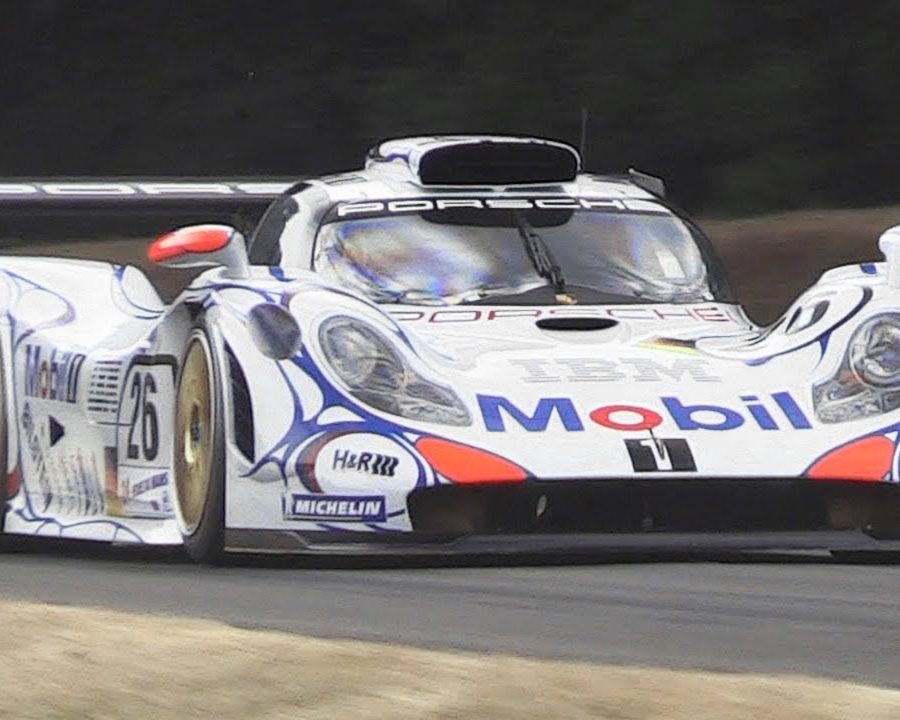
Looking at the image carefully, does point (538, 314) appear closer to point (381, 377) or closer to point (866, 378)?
point (381, 377)

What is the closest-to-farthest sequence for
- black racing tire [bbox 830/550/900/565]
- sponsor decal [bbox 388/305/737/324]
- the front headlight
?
1. black racing tire [bbox 830/550/900/565]
2. the front headlight
3. sponsor decal [bbox 388/305/737/324]

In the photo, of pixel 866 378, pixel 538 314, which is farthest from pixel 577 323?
pixel 866 378

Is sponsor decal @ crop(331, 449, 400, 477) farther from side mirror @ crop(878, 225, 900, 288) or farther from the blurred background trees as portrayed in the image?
the blurred background trees

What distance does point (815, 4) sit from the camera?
59.9 ft

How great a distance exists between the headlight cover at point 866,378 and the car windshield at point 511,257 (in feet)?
3.29

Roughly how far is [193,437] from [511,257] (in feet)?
4.64

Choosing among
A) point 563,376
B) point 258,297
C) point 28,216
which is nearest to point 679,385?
point 563,376

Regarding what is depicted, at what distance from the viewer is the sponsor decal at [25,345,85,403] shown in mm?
8730

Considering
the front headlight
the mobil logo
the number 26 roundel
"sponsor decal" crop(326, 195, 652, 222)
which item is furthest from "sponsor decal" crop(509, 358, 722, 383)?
"sponsor decal" crop(326, 195, 652, 222)

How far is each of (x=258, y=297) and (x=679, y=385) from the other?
3.80 ft

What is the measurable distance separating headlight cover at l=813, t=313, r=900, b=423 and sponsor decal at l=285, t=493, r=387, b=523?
122 cm

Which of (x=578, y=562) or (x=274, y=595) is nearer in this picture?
(x=274, y=595)

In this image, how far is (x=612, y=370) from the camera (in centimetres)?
774

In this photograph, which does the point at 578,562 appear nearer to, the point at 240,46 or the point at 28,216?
the point at 28,216
